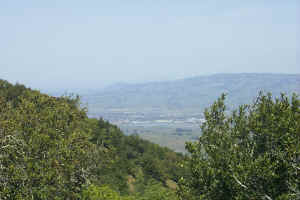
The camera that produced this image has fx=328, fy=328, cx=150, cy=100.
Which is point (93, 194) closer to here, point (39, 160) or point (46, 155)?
point (46, 155)

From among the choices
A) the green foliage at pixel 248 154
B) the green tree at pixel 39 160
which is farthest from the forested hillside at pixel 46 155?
the green foliage at pixel 248 154

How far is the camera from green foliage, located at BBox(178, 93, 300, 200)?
38.9 feet

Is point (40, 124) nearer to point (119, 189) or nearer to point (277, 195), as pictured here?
point (277, 195)

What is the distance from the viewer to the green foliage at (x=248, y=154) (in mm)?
11867

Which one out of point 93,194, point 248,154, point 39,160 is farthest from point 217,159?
point 93,194

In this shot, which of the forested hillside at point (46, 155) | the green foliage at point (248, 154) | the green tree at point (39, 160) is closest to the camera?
the green foliage at point (248, 154)

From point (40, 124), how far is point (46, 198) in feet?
25.7

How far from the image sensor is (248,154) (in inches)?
502

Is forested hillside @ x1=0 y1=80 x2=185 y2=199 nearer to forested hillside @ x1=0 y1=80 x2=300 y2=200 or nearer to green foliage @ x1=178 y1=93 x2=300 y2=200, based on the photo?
forested hillside @ x1=0 y1=80 x2=300 y2=200

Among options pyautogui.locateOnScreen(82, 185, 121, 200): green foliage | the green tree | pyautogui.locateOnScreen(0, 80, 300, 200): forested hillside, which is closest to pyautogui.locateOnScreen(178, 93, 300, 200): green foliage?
pyautogui.locateOnScreen(0, 80, 300, 200): forested hillside

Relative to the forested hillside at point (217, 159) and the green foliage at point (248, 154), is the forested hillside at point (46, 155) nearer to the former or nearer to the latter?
the forested hillside at point (217, 159)

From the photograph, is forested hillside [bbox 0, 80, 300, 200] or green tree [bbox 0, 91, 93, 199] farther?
green tree [bbox 0, 91, 93, 199]

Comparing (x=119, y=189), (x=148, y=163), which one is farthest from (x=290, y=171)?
(x=148, y=163)

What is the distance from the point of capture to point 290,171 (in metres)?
11.9
